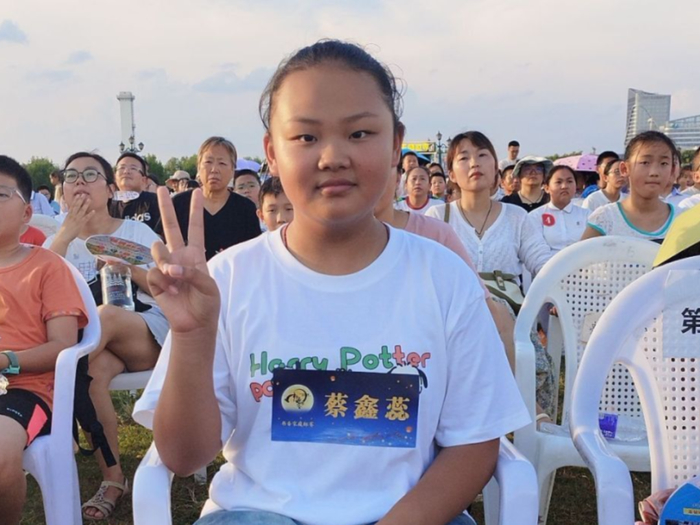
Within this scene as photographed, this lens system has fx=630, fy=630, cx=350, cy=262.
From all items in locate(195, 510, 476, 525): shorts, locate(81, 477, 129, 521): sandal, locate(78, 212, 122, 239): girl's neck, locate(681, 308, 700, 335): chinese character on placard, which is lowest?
locate(81, 477, 129, 521): sandal

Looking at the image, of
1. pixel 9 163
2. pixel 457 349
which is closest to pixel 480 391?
pixel 457 349

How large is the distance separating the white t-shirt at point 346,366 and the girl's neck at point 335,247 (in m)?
0.03

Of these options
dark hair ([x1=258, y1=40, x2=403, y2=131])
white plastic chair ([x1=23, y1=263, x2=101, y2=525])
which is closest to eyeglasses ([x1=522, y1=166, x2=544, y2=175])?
white plastic chair ([x1=23, y1=263, x2=101, y2=525])

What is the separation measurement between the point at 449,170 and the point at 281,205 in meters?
1.34

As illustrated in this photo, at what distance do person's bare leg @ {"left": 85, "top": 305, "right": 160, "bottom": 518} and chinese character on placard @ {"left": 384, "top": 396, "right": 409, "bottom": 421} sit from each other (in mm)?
2066

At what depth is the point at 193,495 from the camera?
3.10 metres

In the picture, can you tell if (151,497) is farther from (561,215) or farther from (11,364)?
(561,215)

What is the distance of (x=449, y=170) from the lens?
4.02 m

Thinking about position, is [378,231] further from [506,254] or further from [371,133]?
[506,254]

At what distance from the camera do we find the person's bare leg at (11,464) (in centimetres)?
202

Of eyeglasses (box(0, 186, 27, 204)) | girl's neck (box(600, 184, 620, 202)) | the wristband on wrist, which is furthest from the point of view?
girl's neck (box(600, 184, 620, 202))

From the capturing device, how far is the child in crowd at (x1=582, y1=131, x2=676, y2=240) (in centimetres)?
359

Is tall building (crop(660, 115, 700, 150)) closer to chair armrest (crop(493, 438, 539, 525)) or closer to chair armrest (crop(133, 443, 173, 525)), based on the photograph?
chair armrest (crop(493, 438, 539, 525))

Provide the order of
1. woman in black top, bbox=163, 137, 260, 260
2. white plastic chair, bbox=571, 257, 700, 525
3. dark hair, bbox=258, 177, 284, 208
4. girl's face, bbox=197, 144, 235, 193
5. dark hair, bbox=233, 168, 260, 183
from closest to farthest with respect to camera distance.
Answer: white plastic chair, bbox=571, 257, 700, 525 < dark hair, bbox=258, 177, 284, 208 < woman in black top, bbox=163, 137, 260, 260 < girl's face, bbox=197, 144, 235, 193 < dark hair, bbox=233, 168, 260, 183
